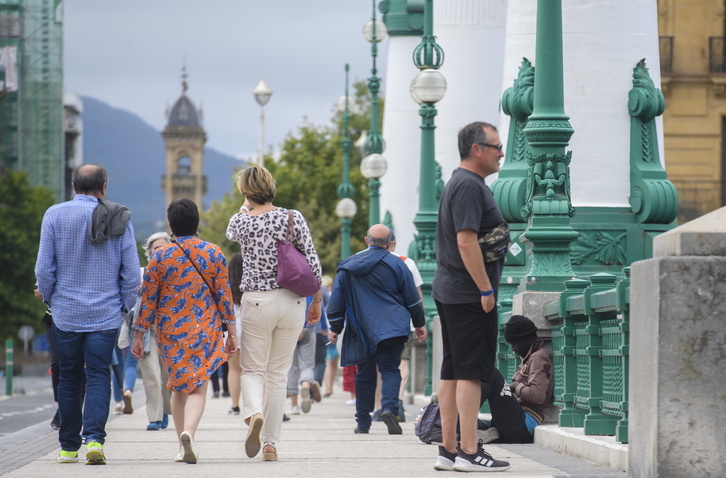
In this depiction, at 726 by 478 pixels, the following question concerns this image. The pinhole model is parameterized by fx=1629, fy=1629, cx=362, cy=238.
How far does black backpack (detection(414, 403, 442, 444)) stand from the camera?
483 inches

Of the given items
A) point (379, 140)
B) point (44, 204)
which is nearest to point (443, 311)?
point (379, 140)

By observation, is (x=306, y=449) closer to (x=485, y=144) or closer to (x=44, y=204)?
(x=485, y=144)

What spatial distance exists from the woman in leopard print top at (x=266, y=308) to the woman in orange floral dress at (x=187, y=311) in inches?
7.8

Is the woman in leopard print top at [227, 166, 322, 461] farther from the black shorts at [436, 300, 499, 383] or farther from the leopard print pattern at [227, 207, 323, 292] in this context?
the black shorts at [436, 300, 499, 383]

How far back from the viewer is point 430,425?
484 inches

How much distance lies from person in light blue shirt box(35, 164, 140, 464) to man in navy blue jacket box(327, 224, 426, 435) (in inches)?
156

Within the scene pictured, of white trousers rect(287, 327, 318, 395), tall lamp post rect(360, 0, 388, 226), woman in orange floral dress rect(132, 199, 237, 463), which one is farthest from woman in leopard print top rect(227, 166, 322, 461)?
tall lamp post rect(360, 0, 388, 226)

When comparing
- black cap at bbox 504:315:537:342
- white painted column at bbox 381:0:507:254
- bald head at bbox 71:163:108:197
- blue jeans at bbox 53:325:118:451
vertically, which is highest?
white painted column at bbox 381:0:507:254

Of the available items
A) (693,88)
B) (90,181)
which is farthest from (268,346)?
(693,88)

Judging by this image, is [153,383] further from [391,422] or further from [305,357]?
[305,357]

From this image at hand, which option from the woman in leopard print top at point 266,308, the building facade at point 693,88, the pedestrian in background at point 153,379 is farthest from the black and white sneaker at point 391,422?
the building facade at point 693,88

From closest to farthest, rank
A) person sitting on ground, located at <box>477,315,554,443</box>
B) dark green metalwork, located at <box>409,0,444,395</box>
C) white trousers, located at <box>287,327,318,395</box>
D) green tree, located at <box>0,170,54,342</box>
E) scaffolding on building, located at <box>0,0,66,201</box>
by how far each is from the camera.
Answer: person sitting on ground, located at <box>477,315,554,443</box> < white trousers, located at <box>287,327,318,395</box> < dark green metalwork, located at <box>409,0,444,395</box> < green tree, located at <box>0,170,54,342</box> < scaffolding on building, located at <box>0,0,66,201</box>

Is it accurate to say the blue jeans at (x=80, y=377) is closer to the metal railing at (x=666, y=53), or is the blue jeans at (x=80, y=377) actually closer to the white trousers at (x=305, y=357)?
the white trousers at (x=305, y=357)

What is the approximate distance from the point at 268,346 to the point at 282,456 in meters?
0.87
